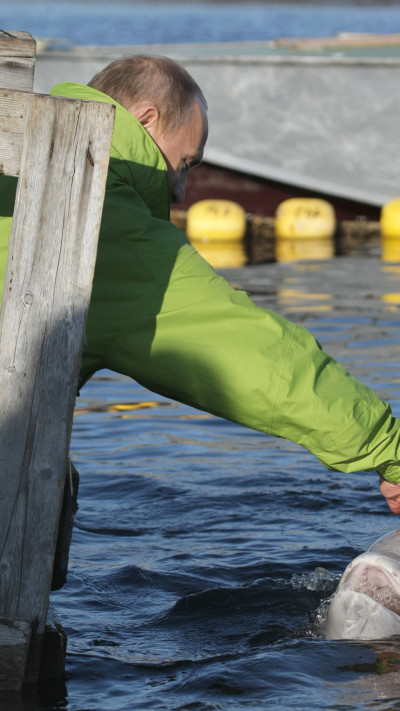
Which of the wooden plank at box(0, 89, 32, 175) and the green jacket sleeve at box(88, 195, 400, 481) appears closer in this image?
the wooden plank at box(0, 89, 32, 175)

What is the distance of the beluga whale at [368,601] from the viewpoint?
409cm

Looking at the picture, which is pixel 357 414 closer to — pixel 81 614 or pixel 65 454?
pixel 65 454

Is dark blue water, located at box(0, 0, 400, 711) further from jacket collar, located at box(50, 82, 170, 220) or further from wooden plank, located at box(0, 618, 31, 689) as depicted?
jacket collar, located at box(50, 82, 170, 220)

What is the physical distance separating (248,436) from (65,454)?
13.3 feet

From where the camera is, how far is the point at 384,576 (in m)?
4.14

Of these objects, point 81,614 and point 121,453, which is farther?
point 121,453

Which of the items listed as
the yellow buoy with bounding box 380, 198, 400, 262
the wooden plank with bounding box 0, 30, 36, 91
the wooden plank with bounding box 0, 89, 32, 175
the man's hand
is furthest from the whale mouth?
the yellow buoy with bounding box 380, 198, 400, 262

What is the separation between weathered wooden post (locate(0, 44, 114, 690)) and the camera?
3.24 metres

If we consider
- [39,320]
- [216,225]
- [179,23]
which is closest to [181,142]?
[39,320]

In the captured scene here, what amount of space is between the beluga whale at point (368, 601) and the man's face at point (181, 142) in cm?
148

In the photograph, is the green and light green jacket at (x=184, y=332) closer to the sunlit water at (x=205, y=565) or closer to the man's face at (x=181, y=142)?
the man's face at (x=181, y=142)

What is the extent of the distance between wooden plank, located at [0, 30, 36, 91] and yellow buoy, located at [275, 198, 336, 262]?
1174 centimetres

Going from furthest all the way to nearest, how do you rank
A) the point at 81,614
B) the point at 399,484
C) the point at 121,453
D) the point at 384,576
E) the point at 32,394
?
the point at 121,453
the point at 81,614
the point at 384,576
the point at 399,484
the point at 32,394

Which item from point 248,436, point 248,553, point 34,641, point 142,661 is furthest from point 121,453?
point 34,641
